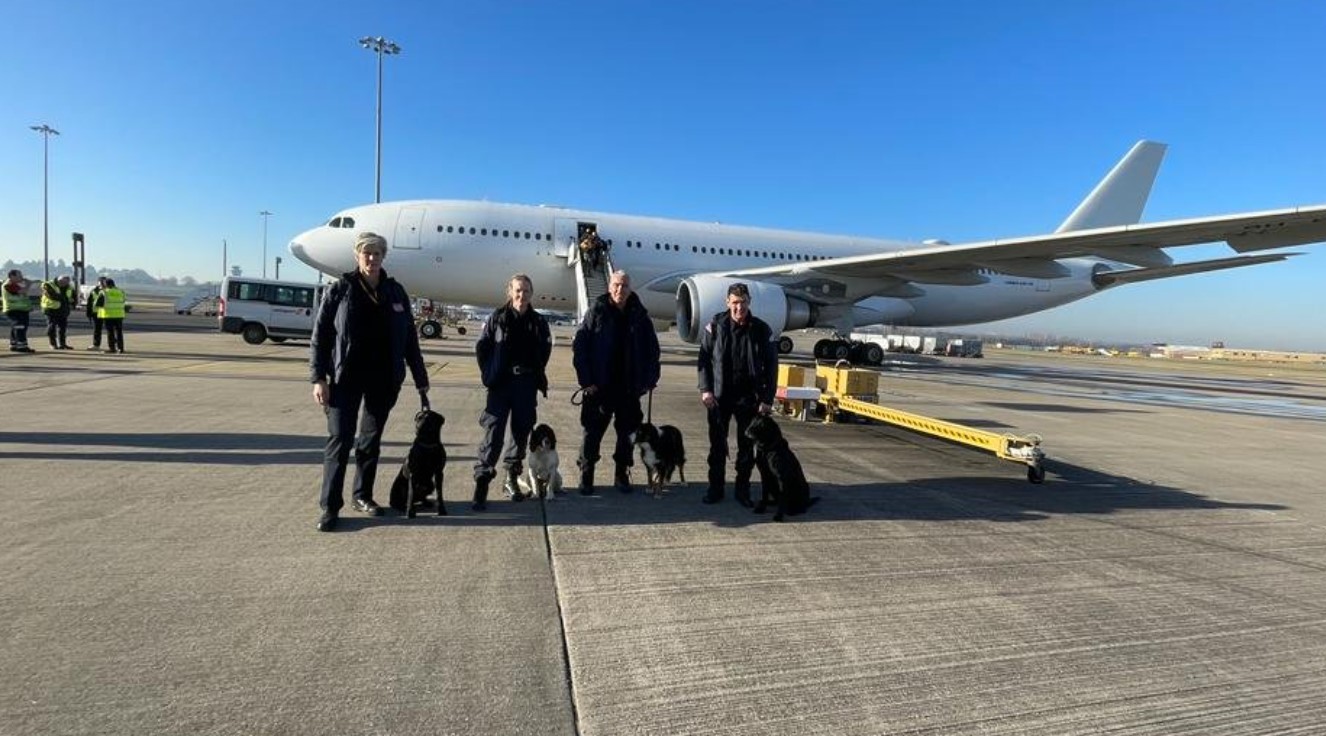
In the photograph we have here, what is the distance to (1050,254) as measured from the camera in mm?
13094

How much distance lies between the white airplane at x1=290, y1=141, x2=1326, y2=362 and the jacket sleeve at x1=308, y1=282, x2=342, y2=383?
35.1 feet

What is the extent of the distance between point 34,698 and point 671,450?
11.9ft

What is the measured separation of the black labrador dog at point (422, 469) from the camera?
429cm

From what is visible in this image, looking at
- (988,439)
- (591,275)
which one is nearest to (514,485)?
(988,439)

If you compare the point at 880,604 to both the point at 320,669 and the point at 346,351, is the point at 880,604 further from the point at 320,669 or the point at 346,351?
the point at 346,351

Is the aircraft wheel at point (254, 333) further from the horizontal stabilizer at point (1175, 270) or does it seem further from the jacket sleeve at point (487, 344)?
the horizontal stabilizer at point (1175, 270)

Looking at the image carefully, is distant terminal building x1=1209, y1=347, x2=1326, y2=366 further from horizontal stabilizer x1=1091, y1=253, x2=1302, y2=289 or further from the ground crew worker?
the ground crew worker

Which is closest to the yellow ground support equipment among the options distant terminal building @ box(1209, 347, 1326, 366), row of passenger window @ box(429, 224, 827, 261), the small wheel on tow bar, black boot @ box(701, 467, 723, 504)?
black boot @ box(701, 467, 723, 504)

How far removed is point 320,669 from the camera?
250cm

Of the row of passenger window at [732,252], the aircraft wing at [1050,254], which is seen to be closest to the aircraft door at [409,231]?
the row of passenger window at [732,252]

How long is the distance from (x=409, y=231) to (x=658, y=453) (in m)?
14.0

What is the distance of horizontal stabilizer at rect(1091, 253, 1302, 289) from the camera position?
13.6 meters

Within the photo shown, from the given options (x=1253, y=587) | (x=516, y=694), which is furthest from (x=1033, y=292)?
(x=516, y=694)

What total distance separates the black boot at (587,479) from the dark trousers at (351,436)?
1.46m
